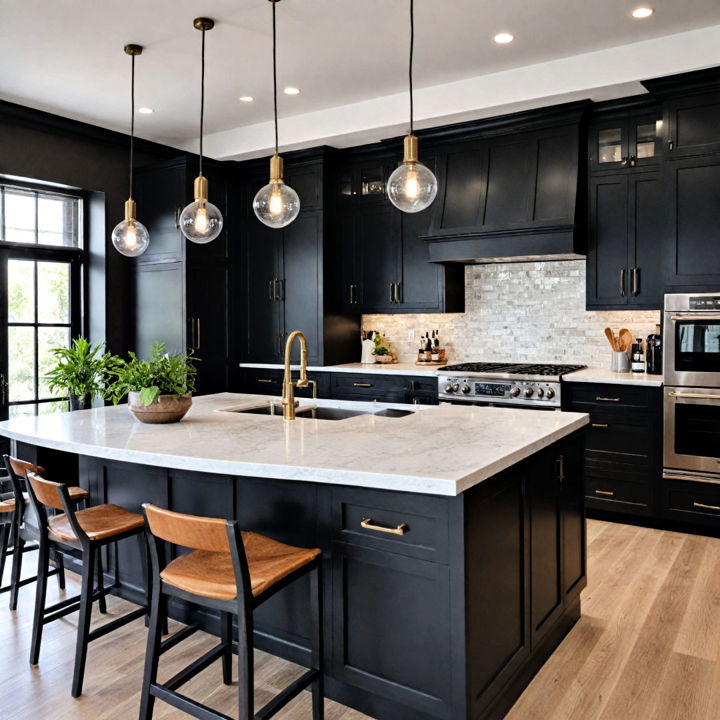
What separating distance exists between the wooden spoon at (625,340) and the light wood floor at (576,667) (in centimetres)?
189

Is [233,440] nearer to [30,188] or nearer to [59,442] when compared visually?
[59,442]

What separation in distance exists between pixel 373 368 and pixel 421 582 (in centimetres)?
359

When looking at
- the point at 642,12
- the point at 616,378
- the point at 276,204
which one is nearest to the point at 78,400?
the point at 276,204

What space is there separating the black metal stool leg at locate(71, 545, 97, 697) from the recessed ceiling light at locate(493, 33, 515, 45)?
142 inches

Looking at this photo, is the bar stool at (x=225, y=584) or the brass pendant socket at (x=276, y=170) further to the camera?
the brass pendant socket at (x=276, y=170)

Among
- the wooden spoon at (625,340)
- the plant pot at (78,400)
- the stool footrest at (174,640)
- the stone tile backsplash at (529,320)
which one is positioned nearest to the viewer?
the stool footrest at (174,640)

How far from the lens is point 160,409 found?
3117 millimetres

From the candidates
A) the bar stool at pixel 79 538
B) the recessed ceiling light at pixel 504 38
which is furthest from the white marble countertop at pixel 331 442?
the recessed ceiling light at pixel 504 38

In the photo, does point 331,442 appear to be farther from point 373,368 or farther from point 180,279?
point 180,279

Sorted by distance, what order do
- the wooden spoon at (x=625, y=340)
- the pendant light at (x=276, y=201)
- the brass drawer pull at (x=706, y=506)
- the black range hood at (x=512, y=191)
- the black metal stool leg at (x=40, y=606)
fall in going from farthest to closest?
1. the wooden spoon at (x=625, y=340)
2. the black range hood at (x=512, y=191)
3. the brass drawer pull at (x=706, y=506)
4. the pendant light at (x=276, y=201)
5. the black metal stool leg at (x=40, y=606)

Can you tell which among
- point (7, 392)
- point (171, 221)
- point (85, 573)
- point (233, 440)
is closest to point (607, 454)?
point (233, 440)

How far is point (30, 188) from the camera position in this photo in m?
5.46

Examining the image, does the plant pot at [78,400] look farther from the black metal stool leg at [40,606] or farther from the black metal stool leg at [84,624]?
the black metal stool leg at [84,624]

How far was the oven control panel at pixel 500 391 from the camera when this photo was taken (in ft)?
15.3
